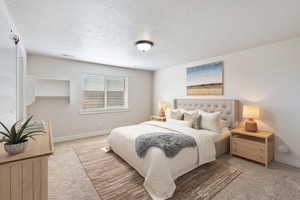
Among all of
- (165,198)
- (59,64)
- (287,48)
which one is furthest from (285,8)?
(59,64)

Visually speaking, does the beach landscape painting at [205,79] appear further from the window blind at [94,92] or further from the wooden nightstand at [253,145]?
the window blind at [94,92]

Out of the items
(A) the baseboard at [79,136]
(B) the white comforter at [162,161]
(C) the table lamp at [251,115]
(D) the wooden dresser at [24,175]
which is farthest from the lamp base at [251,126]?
(A) the baseboard at [79,136]

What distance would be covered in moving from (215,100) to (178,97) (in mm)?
1293

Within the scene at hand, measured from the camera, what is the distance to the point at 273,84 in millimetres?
2547

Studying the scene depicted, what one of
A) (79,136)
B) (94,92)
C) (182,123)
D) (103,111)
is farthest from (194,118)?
(79,136)

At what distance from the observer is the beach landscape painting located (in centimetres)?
334

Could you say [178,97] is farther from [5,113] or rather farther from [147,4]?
[5,113]

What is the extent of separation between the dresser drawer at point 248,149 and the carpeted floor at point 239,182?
13 cm

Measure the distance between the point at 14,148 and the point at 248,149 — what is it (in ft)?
11.3

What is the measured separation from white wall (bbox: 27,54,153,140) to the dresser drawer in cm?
346

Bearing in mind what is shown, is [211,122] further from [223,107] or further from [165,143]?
[165,143]

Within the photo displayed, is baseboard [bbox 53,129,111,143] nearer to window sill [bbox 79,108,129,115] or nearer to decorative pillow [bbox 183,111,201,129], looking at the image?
window sill [bbox 79,108,129,115]

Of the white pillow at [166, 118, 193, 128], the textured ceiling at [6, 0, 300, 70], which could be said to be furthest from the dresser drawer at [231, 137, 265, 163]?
the textured ceiling at [6, 0, 300, 70]

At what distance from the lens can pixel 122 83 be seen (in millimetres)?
4910
